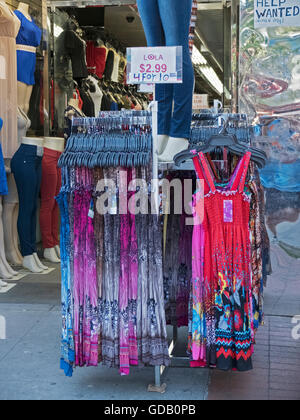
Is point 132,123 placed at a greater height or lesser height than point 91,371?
greater

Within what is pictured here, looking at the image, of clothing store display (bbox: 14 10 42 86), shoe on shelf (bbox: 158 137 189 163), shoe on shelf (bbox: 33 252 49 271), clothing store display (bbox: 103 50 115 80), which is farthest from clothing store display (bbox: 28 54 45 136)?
shoe on shelf (bbox: 158 137 189 163)

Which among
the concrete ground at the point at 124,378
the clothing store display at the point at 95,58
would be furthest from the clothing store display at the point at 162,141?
the clothing store display at the point at 95,58

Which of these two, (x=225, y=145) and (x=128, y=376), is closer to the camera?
(x=225, y=145)

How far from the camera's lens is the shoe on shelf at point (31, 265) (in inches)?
234

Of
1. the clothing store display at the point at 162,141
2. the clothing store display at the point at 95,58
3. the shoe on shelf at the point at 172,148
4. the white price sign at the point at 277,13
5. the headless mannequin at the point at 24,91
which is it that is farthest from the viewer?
the clothing store display at the point at 95,58

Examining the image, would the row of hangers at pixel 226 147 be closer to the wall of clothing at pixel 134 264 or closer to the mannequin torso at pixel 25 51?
the wall of clothing at pixel 134 264

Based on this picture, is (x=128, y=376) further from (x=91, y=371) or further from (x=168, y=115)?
(x=168, y=115)

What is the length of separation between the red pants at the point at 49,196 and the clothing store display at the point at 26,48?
812mm

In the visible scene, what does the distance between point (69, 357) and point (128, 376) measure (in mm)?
430

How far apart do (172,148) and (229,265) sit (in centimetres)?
84

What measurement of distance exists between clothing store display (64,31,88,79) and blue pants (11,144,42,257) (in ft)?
4.72
